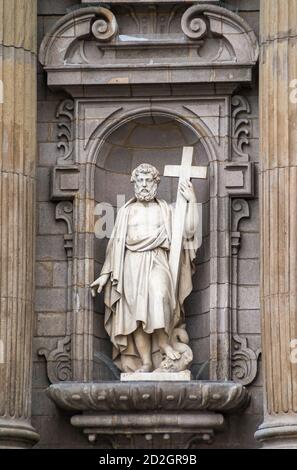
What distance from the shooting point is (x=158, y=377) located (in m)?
26.2

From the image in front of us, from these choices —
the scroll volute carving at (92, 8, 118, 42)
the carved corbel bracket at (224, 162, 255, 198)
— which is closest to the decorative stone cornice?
the carved corbel bracket at (224, 162, 255, 198)

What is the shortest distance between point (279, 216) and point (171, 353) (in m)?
1.98

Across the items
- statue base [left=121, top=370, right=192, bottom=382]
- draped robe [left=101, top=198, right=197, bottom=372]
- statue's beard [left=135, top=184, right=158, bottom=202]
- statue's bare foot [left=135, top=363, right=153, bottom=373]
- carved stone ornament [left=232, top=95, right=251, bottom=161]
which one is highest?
carved stone ornament [left=232, top=95, right=251, bottom=161]

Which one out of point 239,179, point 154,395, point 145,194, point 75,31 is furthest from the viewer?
point 75,31

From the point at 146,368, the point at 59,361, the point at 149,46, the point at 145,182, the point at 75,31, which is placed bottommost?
the point at 146,368

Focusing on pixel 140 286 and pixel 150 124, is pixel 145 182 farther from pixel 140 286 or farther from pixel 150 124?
pixel 140 286

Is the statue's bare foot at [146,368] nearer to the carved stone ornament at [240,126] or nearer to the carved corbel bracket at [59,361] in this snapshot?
the carved corbel bracket at [59,361]

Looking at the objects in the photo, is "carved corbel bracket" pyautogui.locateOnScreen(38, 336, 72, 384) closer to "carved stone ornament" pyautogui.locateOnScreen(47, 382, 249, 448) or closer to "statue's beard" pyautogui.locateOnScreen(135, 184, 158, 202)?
"carved stone ornament" pyautogui.locateOnScreen(47, 382, 249, 448)

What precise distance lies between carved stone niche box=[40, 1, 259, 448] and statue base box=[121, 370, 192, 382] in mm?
423

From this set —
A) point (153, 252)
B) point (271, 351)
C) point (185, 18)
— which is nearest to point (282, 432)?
point (271, 351)

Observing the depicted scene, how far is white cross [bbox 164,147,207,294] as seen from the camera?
2661 cm

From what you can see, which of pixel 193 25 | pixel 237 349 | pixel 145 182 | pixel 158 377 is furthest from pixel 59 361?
pixel 193 25

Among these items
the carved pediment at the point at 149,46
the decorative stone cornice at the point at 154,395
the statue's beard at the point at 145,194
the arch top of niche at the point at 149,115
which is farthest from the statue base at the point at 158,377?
the carved pediment at the point at 149,46
